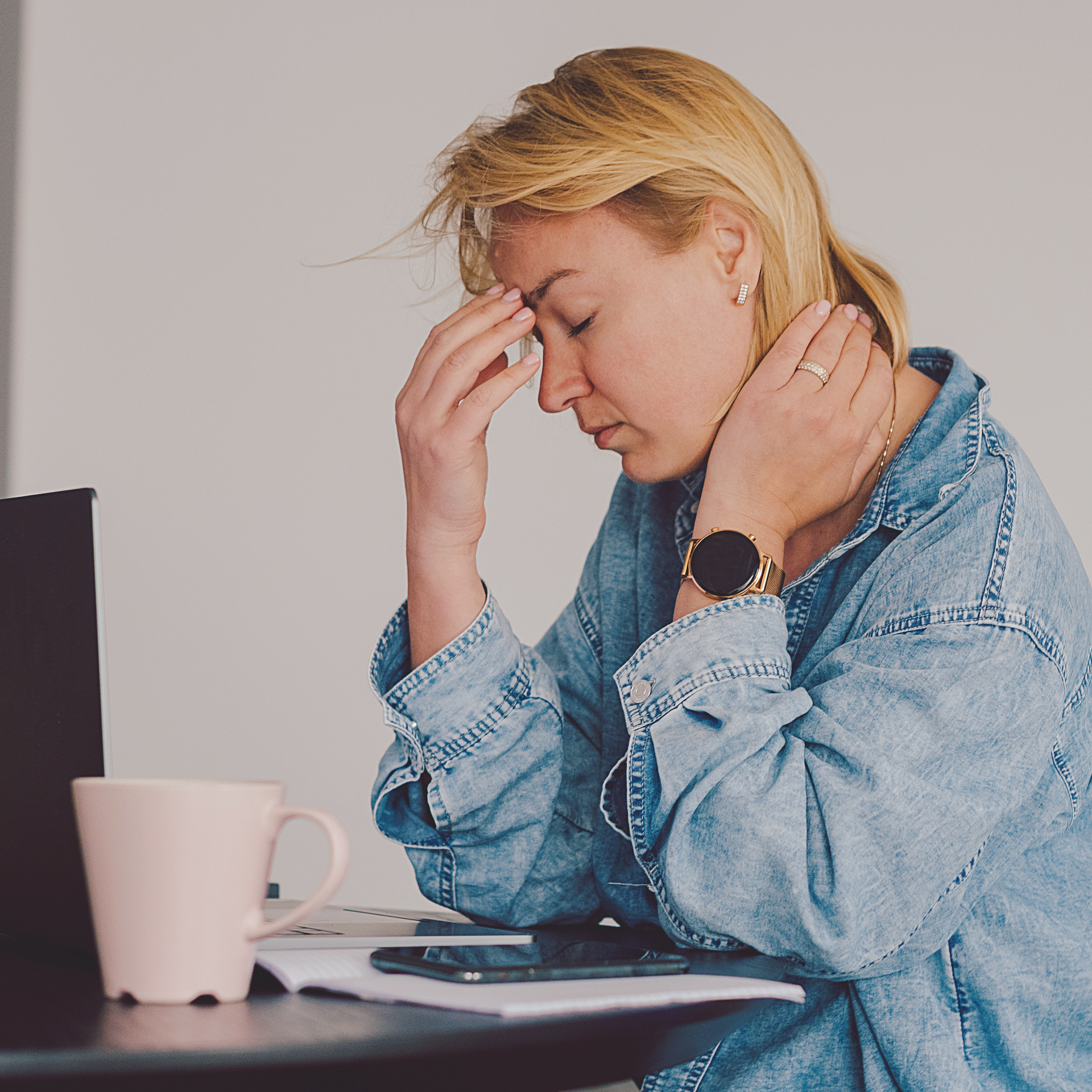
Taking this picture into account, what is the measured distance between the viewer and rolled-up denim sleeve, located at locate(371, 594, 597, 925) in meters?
0.87

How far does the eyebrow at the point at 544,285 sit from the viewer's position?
0.99 meters

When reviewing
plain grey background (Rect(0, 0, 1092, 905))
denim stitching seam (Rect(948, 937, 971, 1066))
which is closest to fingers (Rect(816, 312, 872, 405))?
denim stitching seam (Rect(948, 937, 971, 1066))

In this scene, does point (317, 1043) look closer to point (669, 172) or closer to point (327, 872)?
point (327, 872)

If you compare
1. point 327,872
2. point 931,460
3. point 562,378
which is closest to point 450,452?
point 562,378

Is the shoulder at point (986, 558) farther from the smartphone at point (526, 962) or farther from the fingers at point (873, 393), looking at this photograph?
the smartphone at point (526, 962)

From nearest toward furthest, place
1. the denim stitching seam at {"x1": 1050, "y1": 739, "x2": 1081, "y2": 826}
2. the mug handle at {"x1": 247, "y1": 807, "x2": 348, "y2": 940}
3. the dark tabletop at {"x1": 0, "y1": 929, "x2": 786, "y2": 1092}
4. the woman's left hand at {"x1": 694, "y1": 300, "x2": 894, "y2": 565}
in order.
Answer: the dark tabletop at {"x1": 0, "y1": 929, "x2": 786, "y2": 1092} → the mug handle at {"x1": 247, "y1": 807, "x2": 348, "y2": 940} → the denim stitching seam at {"x1": 1050, "y1": 739, "x2": 1081, "y2": 826} → the woman's left hand at {"x1": 694, "y1": 300, "x2": 894, "y2": 565}

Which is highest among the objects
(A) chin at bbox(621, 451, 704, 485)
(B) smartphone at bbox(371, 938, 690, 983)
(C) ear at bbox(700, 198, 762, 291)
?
(C) ear at bbox(700, 198, 762, 291)

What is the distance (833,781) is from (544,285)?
50 centimetres

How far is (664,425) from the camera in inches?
40.8

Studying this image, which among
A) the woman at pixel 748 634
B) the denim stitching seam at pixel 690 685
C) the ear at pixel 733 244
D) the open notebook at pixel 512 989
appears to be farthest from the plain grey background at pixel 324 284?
the open notebook at pixel 512 989

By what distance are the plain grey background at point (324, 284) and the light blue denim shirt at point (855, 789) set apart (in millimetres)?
1239

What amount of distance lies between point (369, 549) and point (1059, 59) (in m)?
1.63

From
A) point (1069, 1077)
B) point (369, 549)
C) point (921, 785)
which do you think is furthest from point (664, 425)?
point (369, 549)

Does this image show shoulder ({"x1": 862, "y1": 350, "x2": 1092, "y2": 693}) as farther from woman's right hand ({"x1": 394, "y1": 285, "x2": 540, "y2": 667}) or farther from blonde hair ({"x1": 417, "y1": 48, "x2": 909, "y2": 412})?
woman's right hand ({"x1": 394, "y1": 285, "x2": 540, "y2": 667})
